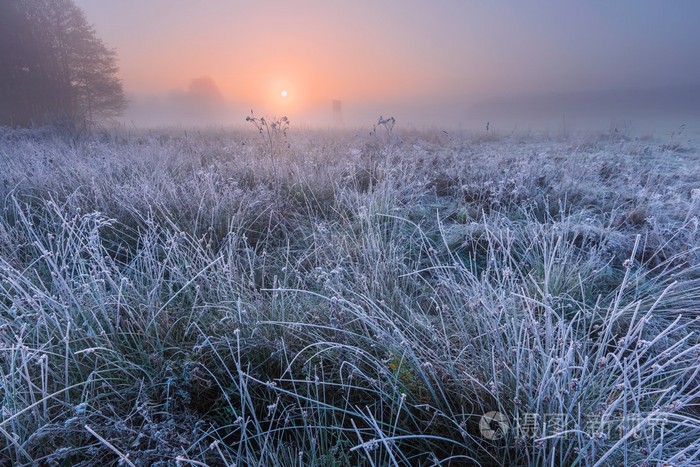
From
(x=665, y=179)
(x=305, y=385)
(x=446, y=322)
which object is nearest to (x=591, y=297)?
(x=446, y=322)

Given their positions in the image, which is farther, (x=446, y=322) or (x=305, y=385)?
(x=446, y=322)

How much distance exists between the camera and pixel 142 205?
124 inches

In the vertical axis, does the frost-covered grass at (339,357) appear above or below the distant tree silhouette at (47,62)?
below

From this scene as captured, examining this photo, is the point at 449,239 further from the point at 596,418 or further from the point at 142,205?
the point at 142,205

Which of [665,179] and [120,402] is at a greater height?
[665,179]

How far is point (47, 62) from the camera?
19625 millimetres

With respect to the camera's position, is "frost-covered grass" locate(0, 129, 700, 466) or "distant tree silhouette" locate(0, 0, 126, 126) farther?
"distant tree silhouette" locate(0, 0, 126, 126)

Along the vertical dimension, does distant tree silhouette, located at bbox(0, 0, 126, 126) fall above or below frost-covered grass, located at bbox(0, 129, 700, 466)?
above

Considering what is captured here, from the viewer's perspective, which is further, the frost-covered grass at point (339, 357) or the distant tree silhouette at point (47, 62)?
the distant tree silhouette at point (47, 62)

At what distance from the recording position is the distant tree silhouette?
60.3ft

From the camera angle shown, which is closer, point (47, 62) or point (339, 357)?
point (339, 357)

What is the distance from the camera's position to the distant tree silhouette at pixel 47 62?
18.4 m

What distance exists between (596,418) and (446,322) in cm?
72

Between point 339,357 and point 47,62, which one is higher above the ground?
point 47,62
